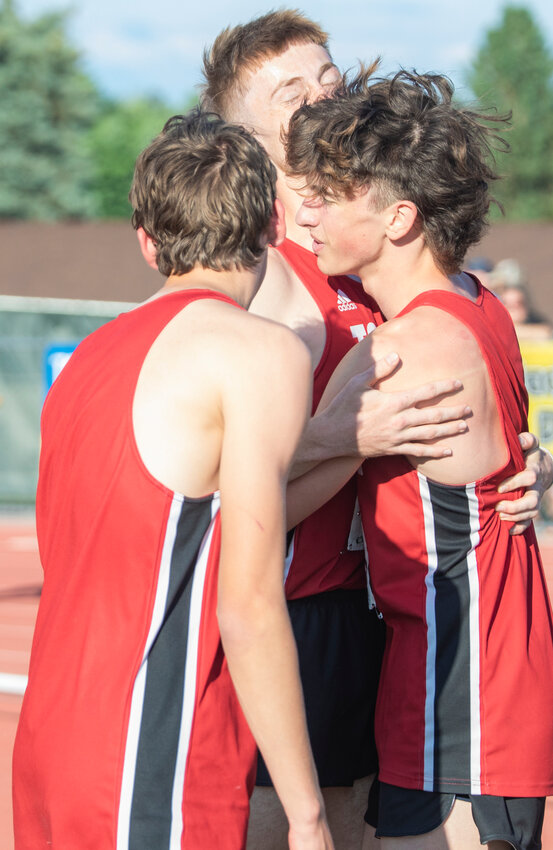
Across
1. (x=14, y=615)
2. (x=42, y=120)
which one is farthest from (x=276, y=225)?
(x=42, y=120)

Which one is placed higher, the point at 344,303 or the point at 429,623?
the point at 344,303

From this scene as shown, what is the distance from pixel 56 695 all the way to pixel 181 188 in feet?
3.29

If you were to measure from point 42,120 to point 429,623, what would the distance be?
42.1m

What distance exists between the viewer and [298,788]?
6.12 ft

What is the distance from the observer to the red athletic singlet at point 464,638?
250cm

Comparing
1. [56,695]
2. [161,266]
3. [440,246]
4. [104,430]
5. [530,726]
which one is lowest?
[530,726]

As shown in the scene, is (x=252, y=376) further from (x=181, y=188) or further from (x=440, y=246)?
(x=440, y=246)

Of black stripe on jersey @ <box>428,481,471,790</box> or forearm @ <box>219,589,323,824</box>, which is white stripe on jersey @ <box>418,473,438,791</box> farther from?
forearm @ <box>219,589,323,824</box>

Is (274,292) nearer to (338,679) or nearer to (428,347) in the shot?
(428,347)

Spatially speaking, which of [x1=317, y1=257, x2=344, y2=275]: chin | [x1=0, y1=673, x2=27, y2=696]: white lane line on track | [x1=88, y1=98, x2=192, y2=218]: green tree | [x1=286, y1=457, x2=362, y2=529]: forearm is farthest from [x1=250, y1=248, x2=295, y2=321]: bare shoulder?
[x1=88, y1=98, x2=192, y2=218]: green tree

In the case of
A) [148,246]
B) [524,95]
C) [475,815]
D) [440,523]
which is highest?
[524,95]

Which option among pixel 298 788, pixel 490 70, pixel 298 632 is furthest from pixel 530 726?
pixel 490 70

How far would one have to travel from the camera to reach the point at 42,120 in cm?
4150

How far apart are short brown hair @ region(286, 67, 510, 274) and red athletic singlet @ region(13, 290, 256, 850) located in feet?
2.68
